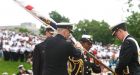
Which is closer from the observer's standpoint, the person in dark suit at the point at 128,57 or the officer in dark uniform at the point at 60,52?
the officer in dark uniform at the point at 60,52

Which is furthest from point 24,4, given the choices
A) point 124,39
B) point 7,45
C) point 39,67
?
point 7,45

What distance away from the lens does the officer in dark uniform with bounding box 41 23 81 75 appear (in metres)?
8.36

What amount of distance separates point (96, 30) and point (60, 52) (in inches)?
4035

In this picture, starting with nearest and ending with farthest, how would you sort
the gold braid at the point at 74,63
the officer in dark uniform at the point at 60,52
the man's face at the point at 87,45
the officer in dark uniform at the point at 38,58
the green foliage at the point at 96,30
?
the officer in dark uniform at the point at 60,52 → the officer in dark uniform at the point at 38,58 → the gold braid at the point at 74,63 → the man's face at the point at 87,45 → the green foliage at the point at 96,30

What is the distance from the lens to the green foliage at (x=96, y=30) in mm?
96631

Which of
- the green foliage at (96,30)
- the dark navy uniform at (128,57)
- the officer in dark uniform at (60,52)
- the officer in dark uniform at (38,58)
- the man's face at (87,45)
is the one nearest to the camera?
the officer in dark uniform at (60,52)

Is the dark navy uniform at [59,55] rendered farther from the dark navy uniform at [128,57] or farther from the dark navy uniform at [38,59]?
the dark navy uniform at [128,57]

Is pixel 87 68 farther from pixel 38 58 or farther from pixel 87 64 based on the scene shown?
pixel 38 58

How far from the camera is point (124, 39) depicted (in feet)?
28.7

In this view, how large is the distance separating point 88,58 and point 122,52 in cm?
109

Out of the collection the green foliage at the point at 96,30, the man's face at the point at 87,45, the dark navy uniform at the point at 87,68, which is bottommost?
the dark navy uniform at the point at 87,68

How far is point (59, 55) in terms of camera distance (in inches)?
330

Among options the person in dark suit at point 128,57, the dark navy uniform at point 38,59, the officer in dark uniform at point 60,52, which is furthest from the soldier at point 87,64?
the officer in dark uniform at point 60,52

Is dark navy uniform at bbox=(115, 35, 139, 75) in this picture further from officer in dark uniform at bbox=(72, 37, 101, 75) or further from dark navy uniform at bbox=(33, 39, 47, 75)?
dark navy uniform at bbox=(33, 39, 47, 75)
